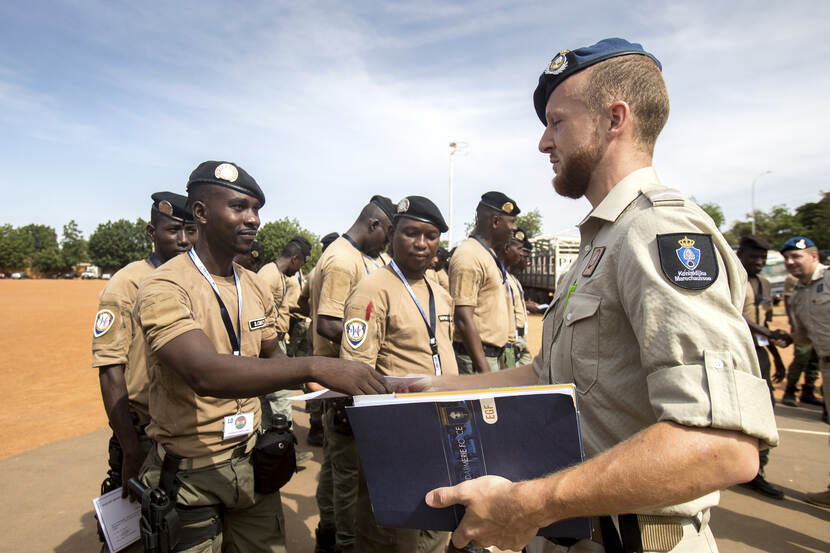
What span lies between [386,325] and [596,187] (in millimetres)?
2050

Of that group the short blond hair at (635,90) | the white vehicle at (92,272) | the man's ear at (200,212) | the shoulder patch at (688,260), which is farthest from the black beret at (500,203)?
the white vehicle at (92,272)

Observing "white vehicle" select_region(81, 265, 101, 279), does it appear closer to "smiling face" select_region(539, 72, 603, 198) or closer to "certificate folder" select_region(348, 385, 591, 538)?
"certificate folder" select_region(348, 385, 591, 538)

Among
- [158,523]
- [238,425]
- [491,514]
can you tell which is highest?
[491,514]

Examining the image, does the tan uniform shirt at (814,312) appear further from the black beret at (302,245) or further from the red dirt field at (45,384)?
the red dirt field at (45,384)

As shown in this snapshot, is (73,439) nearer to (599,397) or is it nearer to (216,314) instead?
(216,314)

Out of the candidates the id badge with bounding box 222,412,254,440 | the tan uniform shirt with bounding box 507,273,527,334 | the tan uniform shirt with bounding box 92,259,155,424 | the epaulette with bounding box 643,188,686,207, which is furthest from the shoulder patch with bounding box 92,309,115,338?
the tan uniform shirt with bounding box 507,273,527,334

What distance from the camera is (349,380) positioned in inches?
76.4

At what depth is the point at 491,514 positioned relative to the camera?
1183mm

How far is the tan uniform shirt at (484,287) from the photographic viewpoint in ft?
16.1

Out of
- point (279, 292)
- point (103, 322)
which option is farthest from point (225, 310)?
point (279, 292)

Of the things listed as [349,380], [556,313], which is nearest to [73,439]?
[349,380]

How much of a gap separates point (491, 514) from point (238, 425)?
1675 mm

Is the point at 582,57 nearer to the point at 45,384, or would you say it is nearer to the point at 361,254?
the point at 361,254

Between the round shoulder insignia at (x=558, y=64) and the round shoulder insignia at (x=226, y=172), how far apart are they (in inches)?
70.3
